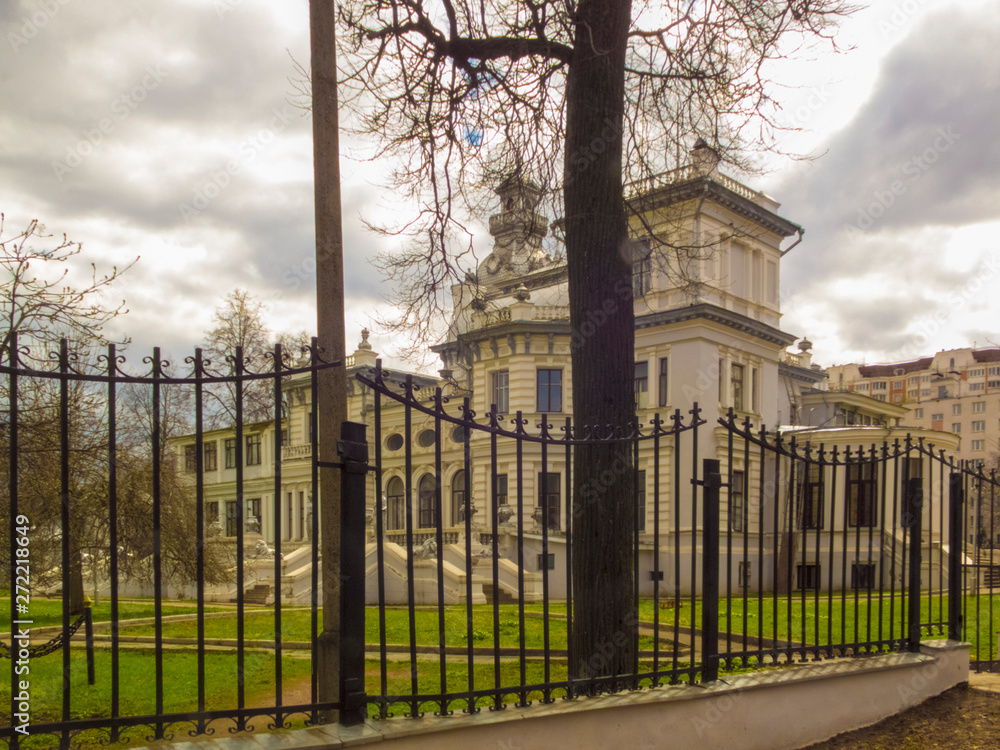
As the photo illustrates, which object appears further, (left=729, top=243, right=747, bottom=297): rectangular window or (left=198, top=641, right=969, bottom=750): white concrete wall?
(left=729, top=243, right=747, bottom=297): rectangular window

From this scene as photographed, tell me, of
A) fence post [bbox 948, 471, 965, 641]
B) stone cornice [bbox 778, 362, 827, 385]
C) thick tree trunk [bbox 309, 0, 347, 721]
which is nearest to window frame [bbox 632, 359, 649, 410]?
stone cornice [bbox 778, 362, 827, 385]

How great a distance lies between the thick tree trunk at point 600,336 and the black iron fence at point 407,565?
9 cm

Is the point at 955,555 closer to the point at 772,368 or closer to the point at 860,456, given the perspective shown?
the point at 860,456

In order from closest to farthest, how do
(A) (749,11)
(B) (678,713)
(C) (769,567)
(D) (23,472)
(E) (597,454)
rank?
(B) (678,713)
(E) (597,454)
(A) (749,11)
(D) (23,472)
(C) (769,567)

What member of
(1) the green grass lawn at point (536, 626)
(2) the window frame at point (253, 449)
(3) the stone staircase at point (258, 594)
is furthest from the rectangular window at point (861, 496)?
(2) the window frame at point (253, 449)

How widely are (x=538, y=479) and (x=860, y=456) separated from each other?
21.9 meters

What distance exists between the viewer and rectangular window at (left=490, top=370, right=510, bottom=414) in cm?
3055

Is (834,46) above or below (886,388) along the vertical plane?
above

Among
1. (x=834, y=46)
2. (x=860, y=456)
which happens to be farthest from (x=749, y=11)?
(x=860, y=456)

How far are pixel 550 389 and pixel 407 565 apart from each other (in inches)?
989

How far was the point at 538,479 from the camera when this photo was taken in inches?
1115

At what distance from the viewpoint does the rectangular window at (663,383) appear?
27969 mm

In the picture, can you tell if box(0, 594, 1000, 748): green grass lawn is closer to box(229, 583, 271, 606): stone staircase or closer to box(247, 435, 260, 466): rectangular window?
box(229, 583, 271, 606): stone staircase

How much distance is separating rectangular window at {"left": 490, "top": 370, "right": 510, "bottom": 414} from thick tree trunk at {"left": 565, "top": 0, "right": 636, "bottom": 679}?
23605 mm
